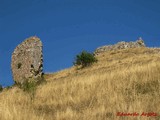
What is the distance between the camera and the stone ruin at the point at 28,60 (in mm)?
34156

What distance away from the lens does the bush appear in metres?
39.7

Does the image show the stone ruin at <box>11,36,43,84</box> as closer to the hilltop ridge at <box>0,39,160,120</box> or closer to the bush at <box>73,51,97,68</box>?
the bush at <box>73,51,97,68</box>

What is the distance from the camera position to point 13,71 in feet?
118

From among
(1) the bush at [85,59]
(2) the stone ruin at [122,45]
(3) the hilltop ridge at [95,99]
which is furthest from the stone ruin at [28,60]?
(3) the hilltop ridge at [95,99]

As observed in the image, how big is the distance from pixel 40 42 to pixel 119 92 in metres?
25.6

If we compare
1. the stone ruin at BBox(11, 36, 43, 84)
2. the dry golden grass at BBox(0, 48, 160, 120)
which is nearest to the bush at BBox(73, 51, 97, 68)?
the stone ruin at BBox(11, 36, 43, 84)

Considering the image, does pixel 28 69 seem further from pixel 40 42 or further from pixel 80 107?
pixel 80 107

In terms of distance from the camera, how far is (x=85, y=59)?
131ft

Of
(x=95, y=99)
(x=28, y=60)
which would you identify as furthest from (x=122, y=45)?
(x=95, y=99)

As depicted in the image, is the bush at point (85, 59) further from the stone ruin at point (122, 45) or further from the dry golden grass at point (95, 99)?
the dry golden grass at point (95, 99)

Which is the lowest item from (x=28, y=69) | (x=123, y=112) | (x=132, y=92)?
(x=123, y=112)

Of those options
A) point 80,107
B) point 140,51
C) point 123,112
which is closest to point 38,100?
point 80,107

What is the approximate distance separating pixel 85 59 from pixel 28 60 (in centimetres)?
799

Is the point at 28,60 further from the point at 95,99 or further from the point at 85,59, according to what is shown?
the point at 95,99
